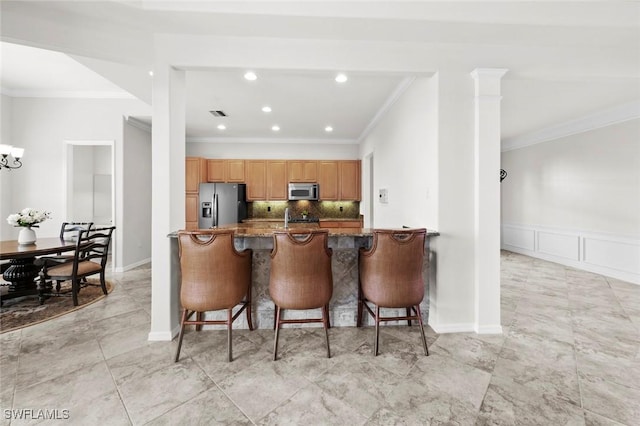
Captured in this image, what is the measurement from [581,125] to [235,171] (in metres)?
6.81

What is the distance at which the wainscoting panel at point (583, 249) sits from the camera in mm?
4141

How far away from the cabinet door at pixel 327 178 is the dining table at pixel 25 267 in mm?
4261

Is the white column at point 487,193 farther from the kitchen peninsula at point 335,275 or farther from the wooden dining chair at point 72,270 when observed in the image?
the wooden dining chair at point 72,270

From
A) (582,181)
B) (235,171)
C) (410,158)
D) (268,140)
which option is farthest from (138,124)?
(582,181)

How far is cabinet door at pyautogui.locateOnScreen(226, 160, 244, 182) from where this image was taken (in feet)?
19.3

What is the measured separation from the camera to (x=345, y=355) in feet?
6.95

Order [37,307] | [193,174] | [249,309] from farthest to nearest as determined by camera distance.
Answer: [193,174] → [37,307] → [249,309]

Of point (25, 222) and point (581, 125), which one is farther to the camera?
point (581, 125)

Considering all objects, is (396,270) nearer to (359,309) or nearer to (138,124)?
(359,309)

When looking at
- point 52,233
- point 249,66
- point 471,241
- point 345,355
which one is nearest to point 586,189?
point 471,241

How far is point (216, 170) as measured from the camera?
5.88 metres

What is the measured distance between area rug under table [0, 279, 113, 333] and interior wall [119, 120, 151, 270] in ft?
4.00

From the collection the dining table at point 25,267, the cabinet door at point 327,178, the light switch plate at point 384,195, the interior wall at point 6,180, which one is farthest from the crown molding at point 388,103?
the interior wall at point 6,180

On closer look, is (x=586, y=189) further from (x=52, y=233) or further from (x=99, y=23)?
(x=52, y=233)
